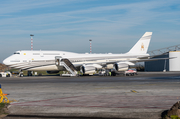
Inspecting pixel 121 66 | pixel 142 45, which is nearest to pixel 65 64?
pixel 121 66

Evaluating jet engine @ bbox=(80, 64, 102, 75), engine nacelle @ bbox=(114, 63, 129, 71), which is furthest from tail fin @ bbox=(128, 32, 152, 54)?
jet engine @ bbox=(80, 64, 102, 75)

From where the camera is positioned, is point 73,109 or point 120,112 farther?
point 73,109

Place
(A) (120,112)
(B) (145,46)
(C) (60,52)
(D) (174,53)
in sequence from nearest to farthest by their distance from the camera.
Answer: (A) (120,112) < (C) (60,52) < (B) (145,46) < (D) (174,53)

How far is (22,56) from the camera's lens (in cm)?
5016

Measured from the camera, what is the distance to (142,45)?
65500mm

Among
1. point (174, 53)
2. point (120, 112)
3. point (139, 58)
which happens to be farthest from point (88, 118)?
point (174, 53)

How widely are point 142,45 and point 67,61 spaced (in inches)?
950

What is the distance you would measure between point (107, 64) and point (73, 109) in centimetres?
4616

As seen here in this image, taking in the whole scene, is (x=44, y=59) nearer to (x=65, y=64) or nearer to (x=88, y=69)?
(x=65, y=64)

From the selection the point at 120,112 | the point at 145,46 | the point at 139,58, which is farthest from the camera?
the point at 145,46

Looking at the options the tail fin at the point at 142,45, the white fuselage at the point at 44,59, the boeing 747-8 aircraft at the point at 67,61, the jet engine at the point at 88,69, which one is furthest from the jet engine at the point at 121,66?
the tail fin at the point at 142,45

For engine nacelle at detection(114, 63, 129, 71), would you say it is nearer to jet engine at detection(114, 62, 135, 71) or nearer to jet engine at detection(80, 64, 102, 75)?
jet engine at detection(114, 62, 135, 71)

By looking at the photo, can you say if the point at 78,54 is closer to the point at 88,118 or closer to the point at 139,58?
the point at 139,58

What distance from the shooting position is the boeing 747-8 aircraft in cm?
5016
